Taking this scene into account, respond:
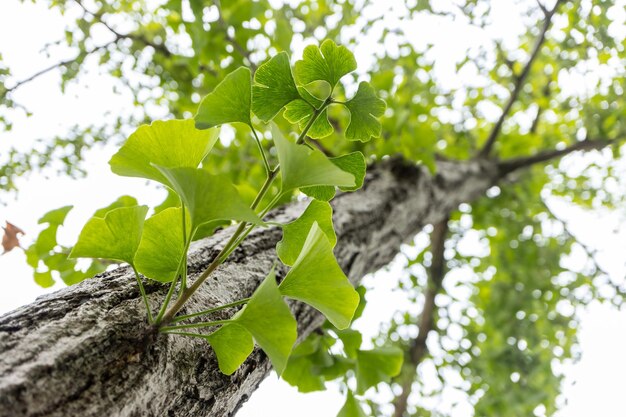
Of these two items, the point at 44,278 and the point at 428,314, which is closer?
the point at 44,278

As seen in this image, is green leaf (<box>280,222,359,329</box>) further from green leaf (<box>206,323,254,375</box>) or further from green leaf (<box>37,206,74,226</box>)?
green leaf (<box>37,206,74,226</box>)

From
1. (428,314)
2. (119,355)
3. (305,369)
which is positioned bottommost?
(119,355)

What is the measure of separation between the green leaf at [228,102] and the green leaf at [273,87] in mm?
15

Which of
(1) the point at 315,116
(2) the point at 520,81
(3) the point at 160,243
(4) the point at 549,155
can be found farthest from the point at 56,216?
(4) the point at 549,155

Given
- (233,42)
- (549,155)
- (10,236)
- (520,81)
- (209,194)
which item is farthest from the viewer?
(549,155)

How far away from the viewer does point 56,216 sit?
2.61 ft

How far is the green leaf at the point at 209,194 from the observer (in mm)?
317

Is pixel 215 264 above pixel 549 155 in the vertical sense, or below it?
below

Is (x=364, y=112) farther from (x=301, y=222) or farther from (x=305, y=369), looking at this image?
(x=305, y=369)

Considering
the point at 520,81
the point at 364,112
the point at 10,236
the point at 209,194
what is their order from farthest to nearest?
the point at 520,81, the point at 10,236, the point at 364,112, the point at 209,194

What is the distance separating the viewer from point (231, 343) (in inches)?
15.9

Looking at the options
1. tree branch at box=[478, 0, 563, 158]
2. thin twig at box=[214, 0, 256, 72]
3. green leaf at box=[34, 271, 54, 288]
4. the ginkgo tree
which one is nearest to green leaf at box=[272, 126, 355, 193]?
the ginkgo tree

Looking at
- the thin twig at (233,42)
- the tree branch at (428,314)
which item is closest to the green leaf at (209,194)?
the thin twig at (233,42)

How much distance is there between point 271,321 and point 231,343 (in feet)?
0.23
